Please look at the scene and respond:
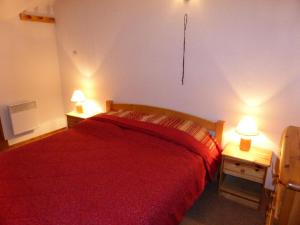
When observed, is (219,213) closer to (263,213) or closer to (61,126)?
(263,213)

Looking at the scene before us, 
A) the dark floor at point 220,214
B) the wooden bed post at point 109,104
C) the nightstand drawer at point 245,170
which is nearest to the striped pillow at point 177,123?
the nightstand drawer at point 245,170

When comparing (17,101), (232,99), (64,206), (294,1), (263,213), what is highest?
(294,1)

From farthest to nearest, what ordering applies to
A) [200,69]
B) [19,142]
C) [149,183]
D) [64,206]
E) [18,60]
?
[19,142]
[18,60]
[200,69]
[149,183]
[64,206]

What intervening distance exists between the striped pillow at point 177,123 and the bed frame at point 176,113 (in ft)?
0.20

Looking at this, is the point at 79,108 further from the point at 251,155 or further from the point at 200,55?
the point at 251,155

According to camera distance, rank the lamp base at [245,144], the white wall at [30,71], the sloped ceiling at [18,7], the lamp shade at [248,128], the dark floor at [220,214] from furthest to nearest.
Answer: the white wall at [30,71] < the sloped ceiling at [18,7] < the lamp base at [245,144] < the lamp shade at [248,128] < the dark floor at [220,214]

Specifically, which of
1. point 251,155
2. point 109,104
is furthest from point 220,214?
point 109,104

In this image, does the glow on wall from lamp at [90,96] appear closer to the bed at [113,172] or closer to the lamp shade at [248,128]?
the bed at [113,172]

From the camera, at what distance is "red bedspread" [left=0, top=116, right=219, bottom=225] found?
1354 mm

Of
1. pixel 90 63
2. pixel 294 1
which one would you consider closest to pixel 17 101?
pixel 90 63

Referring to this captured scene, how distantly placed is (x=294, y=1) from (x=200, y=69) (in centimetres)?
101

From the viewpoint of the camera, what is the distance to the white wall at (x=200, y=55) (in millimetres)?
2080

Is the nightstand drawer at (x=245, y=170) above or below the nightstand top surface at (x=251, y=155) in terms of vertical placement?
below

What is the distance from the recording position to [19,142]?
3553 millimetres
